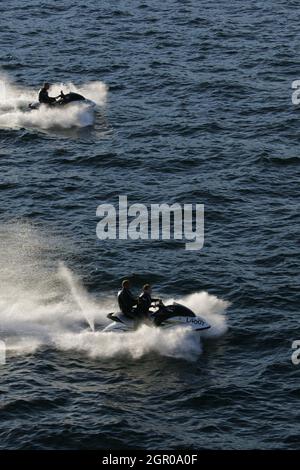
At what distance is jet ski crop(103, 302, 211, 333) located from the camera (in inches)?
1713

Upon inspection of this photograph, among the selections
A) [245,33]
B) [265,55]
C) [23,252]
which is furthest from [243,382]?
[245,33]

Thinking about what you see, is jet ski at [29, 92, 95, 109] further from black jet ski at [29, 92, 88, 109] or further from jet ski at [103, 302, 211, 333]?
jet ski at [103, 302, 211, 333]

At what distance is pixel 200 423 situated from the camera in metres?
38.0

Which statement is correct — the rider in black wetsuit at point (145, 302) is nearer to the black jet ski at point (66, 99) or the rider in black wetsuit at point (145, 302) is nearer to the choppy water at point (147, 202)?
the choppy water at point (147, 202)

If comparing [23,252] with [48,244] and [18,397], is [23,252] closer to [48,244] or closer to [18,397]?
[48,244]

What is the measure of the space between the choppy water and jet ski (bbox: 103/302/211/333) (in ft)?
1.84

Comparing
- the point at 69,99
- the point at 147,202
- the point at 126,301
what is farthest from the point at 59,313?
the point at 69,99

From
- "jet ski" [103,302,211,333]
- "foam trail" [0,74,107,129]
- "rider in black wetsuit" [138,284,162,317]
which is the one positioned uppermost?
"foam trail" [0,74,107,129]

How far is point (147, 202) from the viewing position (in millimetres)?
56000

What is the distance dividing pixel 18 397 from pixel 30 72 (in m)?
40.5

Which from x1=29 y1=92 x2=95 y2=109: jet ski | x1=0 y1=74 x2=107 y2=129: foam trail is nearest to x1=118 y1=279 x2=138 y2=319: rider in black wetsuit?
x1=0 y1=74 x2=107 y2=129: foam trail

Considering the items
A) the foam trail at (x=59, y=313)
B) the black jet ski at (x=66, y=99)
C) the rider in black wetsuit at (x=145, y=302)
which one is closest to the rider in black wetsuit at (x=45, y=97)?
the black jet ski at (x=66, y=99)

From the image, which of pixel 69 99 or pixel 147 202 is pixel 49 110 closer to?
pixel 69 99
